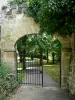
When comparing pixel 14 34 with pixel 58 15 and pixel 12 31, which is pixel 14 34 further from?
pixel 58 15

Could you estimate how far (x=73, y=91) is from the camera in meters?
9.13

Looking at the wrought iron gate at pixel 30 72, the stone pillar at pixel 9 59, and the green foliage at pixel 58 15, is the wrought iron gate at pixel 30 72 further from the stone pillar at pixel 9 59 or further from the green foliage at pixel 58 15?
the green foliage at pixel 58 15

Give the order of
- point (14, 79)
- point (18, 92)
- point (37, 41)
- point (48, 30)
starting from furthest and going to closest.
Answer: point (37, 41) < point (14, 79) < point (18, 92) < point (48, 30)

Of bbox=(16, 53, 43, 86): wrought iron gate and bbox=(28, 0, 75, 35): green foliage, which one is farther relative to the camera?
bbox=(16, 53, 43, 86): wrought iron gate

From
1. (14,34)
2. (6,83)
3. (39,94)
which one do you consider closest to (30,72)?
(14,34)

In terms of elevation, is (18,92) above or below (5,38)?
below

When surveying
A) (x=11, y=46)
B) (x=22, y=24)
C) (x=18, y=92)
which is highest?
(x=22, y=24)

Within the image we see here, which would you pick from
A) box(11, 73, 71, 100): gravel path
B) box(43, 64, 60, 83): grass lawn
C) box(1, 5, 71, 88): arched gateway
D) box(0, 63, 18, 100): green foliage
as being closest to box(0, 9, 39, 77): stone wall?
box(1, 5, 71, 88): arched gateway

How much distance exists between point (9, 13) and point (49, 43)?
39.8 ft

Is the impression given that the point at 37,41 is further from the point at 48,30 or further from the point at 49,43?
the point at 48,30

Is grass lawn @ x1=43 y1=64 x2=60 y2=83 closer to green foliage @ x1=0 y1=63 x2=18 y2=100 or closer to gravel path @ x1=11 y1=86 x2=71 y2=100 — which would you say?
gravel path @ x1=11 y1=86 x2=71 y2=100

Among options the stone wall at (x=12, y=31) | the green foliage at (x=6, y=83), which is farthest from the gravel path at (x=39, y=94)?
the stone wall at (x=12, y=31)

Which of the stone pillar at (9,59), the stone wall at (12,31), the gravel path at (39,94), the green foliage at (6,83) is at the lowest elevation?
the gravel path at (39,94)

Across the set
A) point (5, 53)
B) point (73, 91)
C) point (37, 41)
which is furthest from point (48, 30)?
point (37, 41)
